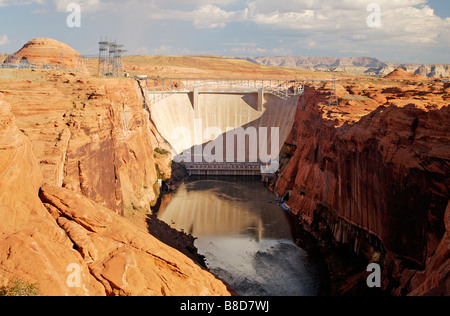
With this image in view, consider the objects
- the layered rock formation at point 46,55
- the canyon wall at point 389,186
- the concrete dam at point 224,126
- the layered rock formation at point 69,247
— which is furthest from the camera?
the concrete dam at point 224,126

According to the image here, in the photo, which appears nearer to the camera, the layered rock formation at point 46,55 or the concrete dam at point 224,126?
the layered rock formation at point 46,55

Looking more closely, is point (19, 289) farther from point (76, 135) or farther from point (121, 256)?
point (76, 135)

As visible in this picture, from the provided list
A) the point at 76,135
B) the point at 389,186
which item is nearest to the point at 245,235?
the point at 389,186

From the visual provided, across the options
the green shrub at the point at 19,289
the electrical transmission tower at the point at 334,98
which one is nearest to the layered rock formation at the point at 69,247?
the green shrub at the point at 19,289

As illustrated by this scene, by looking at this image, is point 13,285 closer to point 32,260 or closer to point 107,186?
point 32,260

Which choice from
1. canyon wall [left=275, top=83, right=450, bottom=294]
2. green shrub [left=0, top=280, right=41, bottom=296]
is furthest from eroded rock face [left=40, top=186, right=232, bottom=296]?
canyon wall [left=275, top=83, right=450, bottom=294]

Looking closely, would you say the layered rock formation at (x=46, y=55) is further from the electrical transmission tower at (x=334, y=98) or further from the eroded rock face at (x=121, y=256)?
the eroded rock face at (x=121, y=256)
